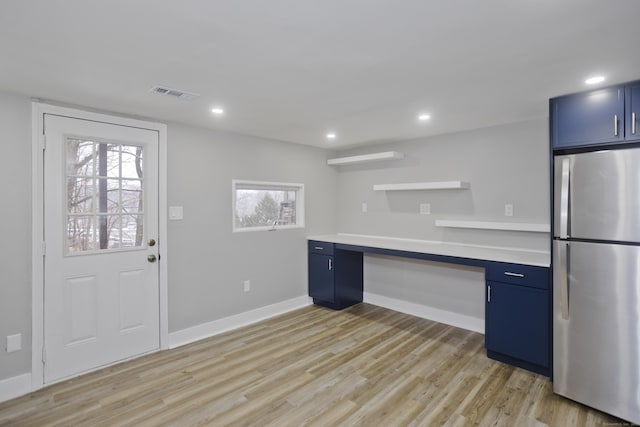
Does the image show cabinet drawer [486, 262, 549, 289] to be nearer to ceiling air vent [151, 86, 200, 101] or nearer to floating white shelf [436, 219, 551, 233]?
floating white shelf [436, 219, 551, 233]

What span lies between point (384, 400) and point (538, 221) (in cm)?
220

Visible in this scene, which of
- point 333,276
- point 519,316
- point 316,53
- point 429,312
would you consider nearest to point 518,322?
point 519,316

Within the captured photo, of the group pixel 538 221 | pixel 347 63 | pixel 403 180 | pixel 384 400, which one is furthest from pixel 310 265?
pixel 347 63

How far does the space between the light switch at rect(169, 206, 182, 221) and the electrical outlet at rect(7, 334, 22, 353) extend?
140cm

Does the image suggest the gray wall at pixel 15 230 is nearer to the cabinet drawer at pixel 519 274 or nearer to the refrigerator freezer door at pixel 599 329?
the cabinet drawer at pixel 519 274

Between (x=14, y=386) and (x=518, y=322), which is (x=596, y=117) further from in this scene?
(x=14, y=386)

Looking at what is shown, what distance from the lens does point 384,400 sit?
2.40 metres

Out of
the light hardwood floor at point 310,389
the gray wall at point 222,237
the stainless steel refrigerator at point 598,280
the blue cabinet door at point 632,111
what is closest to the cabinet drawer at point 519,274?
the stainless steel refrigerator at point 598,280

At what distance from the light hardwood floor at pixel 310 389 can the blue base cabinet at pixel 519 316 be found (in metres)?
0.13

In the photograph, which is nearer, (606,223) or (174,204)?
(606,223)

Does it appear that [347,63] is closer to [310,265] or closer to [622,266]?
[622,266]

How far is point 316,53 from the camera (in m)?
1.84

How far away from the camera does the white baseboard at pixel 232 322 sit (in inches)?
132

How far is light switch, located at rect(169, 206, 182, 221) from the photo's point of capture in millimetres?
3277
